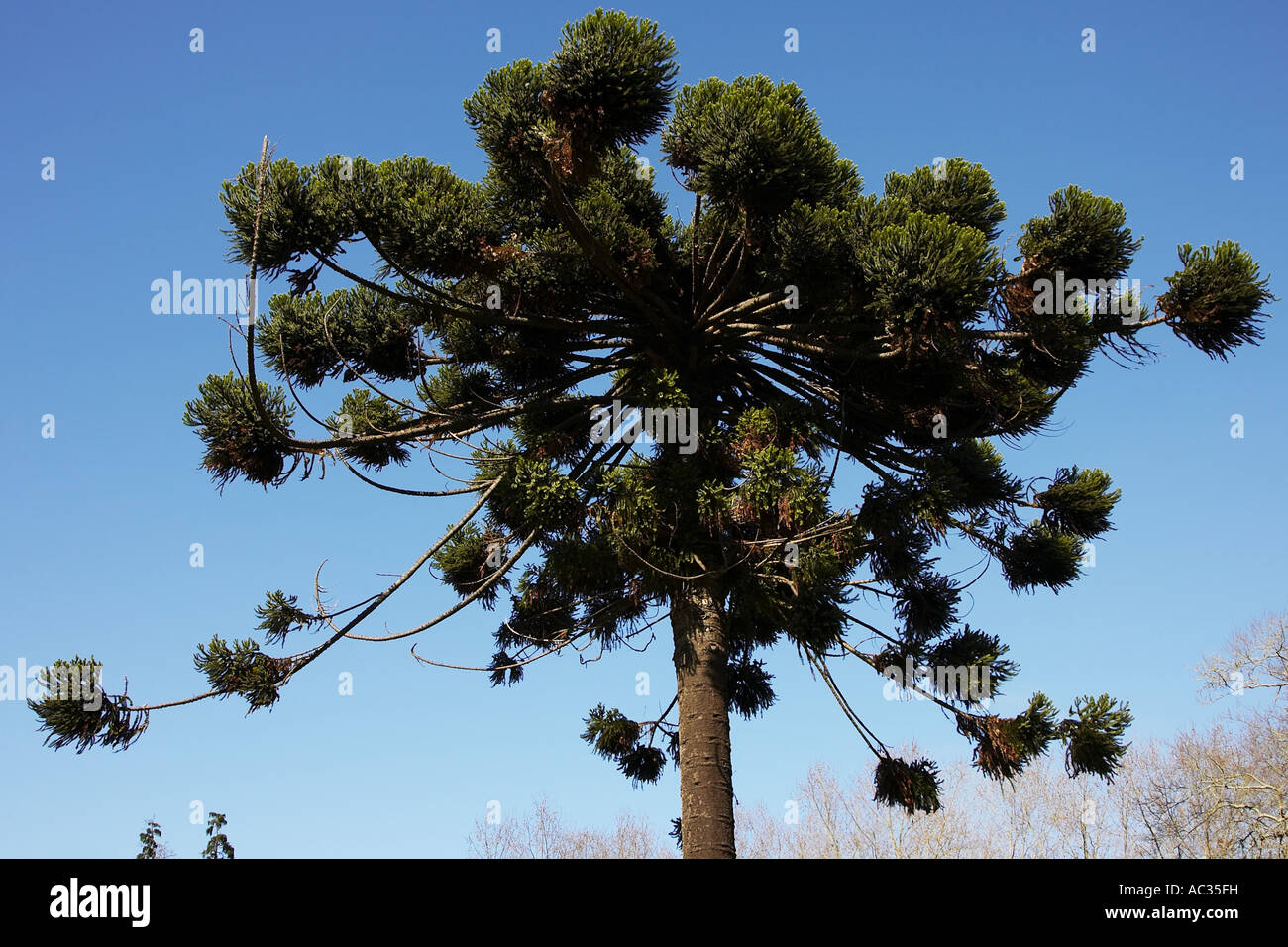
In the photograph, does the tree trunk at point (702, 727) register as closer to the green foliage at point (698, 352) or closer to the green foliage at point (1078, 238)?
the green foliage at point (698, 352)

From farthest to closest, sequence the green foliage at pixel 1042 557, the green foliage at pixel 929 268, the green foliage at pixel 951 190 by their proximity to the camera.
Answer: the green foliage at pixel 1042 557 < the green foliage at pixel 951 190 < the green foliage at pixel 929 268

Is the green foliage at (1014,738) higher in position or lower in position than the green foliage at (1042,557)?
lower

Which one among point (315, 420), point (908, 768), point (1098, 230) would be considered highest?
point (1098, 230)

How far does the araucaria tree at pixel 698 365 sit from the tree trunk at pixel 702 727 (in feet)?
0.08

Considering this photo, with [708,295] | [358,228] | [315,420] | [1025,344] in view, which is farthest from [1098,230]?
[315,420]

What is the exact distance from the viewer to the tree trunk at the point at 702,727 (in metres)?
8.51

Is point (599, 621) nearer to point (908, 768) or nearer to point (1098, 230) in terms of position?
point (908, 768)

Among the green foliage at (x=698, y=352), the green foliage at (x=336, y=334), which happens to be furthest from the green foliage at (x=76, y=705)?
the green foliage at (x=336, y=334)

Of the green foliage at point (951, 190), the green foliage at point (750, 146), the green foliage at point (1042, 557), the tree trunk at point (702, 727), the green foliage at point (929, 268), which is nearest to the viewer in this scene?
the green foliage at point (929, 268)

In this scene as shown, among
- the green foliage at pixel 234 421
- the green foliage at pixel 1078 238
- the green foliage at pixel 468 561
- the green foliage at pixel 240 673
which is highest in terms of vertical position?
the green foliage at pixel 1078 238

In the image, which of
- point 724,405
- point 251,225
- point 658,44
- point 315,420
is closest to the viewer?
point 658,44

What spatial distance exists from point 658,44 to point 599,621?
210 inches
